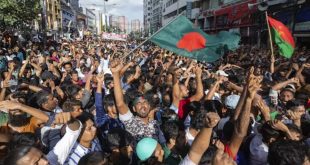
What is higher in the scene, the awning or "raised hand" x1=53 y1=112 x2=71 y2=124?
the awning

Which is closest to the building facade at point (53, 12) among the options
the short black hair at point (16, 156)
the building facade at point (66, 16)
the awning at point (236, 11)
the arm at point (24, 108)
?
the building facade at point (66, 16)

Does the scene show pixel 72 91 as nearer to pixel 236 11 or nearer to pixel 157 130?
pixel 157 130

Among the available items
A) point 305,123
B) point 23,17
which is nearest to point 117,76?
point 305,123

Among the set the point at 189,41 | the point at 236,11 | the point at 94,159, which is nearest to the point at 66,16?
the point at 236,11

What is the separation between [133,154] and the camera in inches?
148

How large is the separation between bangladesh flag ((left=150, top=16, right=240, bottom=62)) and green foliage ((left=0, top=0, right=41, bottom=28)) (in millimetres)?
12948

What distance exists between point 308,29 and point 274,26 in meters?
12.5

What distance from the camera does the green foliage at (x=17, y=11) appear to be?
17.6 meters

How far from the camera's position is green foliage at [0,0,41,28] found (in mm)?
17603

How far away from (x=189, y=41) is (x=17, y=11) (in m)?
14.4

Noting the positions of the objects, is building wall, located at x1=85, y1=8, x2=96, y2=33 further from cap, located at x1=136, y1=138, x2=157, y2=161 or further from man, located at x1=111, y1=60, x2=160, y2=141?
cap, located at x1=136, y1=138, x2=157, y2=161

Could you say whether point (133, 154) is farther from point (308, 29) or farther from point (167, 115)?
point (308, 29)

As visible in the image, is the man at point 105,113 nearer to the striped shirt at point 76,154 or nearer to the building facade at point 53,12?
the striped shirt at point 76,154

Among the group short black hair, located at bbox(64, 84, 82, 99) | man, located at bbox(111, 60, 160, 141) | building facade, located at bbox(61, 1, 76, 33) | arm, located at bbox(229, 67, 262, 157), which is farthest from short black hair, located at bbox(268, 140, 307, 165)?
building facade, located at bbox(61, 1, 76, 33)
